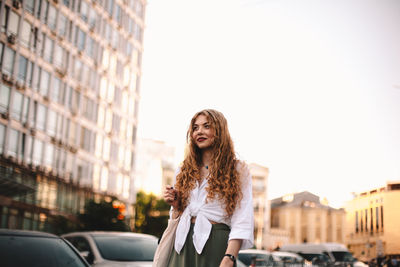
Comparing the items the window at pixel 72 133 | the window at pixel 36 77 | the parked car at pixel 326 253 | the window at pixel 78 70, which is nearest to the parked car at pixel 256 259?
the parked car at pixel 326 253

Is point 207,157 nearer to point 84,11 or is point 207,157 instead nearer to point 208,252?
point 208,252

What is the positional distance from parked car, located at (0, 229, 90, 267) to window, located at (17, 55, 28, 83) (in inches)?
1253

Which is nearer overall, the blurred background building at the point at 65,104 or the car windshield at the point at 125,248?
the car windshield at the point at 125,248

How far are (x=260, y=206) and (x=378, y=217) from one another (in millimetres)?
86106

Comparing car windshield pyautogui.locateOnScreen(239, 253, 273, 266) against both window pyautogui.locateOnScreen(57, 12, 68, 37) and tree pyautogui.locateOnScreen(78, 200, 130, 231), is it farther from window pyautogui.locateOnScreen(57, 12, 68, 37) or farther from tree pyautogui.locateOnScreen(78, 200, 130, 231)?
window pyautogui.locateOnScreen(57, 12, 68, 37)

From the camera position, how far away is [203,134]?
9.93 ft

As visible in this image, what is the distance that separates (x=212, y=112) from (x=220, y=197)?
513mm

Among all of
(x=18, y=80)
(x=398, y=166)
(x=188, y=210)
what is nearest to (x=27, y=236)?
(x=188, y=210)

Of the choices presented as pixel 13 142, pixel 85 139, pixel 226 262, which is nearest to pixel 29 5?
pixel 13 142

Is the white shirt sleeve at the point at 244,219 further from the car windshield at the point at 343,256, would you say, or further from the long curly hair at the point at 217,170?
the car windshield at the point at 343,256

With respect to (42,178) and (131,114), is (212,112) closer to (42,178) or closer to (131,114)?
(42,178)

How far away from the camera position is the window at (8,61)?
33469 mm

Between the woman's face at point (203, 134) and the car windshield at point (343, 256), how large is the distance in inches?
783

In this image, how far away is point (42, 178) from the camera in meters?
37.7
